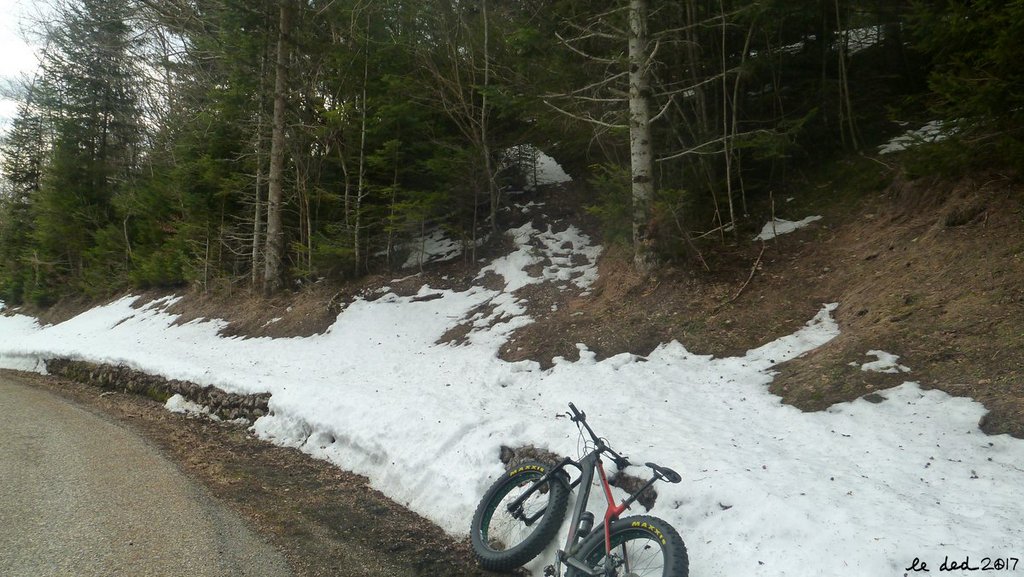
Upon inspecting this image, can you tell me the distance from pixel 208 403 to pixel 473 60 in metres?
9.61

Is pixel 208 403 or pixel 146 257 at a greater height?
pixel 146 257

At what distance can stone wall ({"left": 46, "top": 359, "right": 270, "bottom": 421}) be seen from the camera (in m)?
9.02

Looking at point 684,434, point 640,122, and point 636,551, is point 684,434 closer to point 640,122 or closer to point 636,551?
point 636,551

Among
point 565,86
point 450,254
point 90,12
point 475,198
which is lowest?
point 450,254

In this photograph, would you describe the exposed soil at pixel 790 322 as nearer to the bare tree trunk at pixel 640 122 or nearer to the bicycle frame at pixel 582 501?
the bicycle frame at pixel 582 501

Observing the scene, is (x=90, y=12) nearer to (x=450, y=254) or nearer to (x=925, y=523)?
(x=450, y=254)

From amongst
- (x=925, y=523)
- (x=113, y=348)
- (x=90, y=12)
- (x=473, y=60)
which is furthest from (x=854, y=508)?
(x=90, y=12)

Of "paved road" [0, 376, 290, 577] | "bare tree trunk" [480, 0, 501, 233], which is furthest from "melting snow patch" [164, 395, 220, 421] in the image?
"bare tree trunk" [480, 0, 501, 233]

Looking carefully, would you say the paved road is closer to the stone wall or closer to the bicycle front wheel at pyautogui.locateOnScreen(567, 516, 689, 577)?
the stone wall

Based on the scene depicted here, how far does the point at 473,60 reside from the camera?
14.0 meters

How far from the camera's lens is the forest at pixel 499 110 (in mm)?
9094

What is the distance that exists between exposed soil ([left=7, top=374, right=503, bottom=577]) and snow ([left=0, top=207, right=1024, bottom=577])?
0.86ft

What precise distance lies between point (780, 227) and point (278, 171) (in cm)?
1211

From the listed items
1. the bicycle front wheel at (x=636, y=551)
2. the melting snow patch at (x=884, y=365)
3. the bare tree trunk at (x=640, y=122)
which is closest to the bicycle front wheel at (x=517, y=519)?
the bicycle front wheel at (x=636, y=551)
